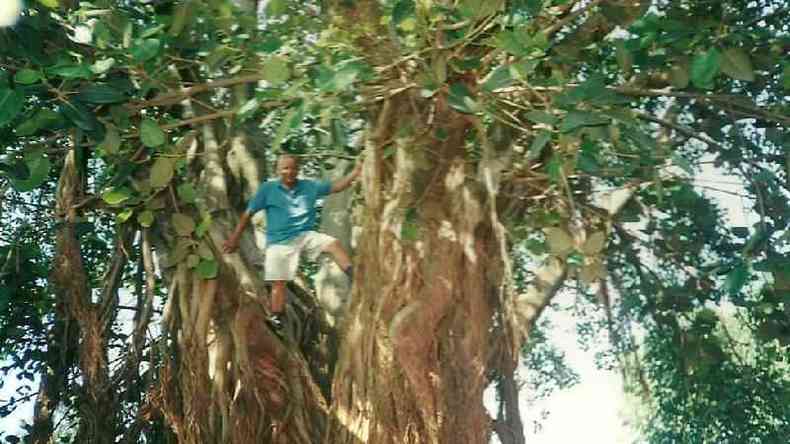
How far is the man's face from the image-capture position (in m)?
3.78

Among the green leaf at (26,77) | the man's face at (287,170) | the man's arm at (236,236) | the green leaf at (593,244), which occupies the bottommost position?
the green leaf at (593,244)

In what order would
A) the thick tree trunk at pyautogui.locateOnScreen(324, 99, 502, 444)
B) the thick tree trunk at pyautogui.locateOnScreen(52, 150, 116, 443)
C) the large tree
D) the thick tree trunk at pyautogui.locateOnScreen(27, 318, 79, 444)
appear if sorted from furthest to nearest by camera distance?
1. the thick tree trunk at pyautogui.locateOnScreen(27, 318, 79, 444)
2. the thick tree trunk at pyautogui.locateOnScreen(52, 150, 116, 443)
3. the thick tree trunk at pyautogui.locateOnScreen(324, 99, 502, 444)
4. the large tree

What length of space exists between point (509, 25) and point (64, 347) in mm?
2405

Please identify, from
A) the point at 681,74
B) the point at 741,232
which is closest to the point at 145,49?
the point at 681,74

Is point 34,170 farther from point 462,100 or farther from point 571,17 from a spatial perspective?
point 571,17

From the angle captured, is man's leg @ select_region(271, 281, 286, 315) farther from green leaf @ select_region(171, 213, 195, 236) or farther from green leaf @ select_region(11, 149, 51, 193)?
green leaf @ select_region(11, 149, 51, 193)

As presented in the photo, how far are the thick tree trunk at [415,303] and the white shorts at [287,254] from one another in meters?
0.28

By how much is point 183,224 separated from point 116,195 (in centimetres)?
24

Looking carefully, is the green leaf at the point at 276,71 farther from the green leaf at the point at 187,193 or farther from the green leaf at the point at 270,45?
the green leaf at the point at 187,193

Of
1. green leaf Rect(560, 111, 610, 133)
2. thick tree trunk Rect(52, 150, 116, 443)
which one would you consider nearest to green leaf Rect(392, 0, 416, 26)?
green leaf Rect(560, 111, 610, 133)

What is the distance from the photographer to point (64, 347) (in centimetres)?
443

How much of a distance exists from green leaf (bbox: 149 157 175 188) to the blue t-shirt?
0.35 meters

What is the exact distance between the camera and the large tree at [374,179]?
302 cm

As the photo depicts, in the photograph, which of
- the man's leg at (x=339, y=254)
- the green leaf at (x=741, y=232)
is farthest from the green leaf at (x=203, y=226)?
the green leaf at (x=741, y=232)
